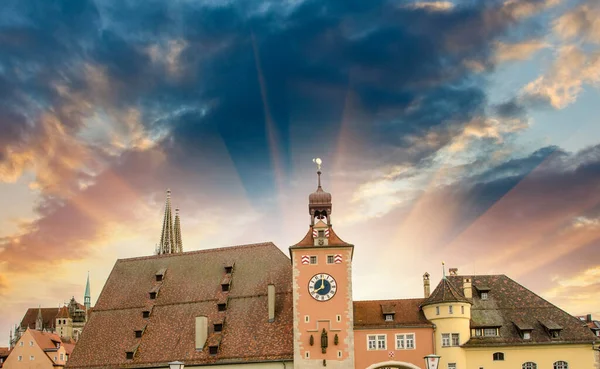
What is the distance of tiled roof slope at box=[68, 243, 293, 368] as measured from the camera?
62312 millimetres

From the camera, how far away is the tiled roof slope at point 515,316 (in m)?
61.2

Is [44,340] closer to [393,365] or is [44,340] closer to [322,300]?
[322,300]

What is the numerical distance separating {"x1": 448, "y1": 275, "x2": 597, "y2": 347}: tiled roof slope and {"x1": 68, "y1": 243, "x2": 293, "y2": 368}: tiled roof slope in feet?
53.0

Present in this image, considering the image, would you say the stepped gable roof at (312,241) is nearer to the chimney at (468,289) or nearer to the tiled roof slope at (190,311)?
the tiled roof slope at (190,311)

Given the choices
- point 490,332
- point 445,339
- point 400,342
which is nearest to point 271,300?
point 400,342

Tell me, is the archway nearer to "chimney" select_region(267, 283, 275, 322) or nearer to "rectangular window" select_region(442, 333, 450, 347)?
"rectangular window" select_region(442, 333, 450, 347)

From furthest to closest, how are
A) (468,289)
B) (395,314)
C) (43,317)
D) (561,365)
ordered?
1. (43,317)
2. (468,289)
3. (395,314)
4. (561,365)

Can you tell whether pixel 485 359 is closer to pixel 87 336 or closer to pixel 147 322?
pixel 147 322

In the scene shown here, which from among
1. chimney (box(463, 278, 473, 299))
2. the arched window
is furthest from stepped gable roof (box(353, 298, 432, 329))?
the arched window

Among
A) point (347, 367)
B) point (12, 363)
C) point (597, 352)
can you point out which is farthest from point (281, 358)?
point (12, 363)

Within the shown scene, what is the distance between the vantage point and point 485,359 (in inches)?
2399

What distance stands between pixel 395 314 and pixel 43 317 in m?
134

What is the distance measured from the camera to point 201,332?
207ft

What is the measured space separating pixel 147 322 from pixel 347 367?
776 inches
